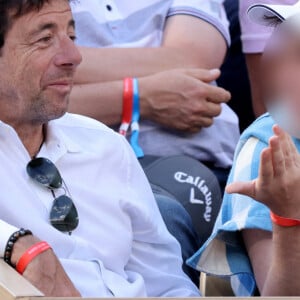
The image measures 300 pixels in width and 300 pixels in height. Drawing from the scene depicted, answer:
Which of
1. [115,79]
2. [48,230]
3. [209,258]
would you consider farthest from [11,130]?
[115,79]

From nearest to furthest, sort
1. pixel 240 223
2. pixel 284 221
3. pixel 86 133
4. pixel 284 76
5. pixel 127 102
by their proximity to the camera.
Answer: pixel 284 76, pixel 284 221, pixel 240 223, pixel 86 133, pixel 127 102

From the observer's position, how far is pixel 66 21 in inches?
70.1

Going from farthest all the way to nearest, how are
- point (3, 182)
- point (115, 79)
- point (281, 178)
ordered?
point (115, 79)
point (3, 182)
point (281, 178)

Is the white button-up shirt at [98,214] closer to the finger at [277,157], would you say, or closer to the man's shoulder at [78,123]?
the man's shoulder at [78,123]

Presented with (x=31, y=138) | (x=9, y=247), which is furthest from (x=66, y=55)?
(x=9, y=247)

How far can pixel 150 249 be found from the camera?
190 centimetres

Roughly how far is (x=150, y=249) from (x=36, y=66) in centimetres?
43

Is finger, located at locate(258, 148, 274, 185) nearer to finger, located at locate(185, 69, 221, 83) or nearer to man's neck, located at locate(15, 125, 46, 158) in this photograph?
man's neck, located at locate(15, 125, 46, 158)

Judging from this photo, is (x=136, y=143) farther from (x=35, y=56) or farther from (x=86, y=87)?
(x=35, y=56)

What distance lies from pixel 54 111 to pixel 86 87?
1.98 ft

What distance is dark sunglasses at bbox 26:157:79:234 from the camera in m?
1.68

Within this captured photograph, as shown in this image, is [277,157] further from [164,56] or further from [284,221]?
[164,56]

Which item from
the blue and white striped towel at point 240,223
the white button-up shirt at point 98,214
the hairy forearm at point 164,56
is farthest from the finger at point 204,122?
the blue and white striped towel at point 240,223

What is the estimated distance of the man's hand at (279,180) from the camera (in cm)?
135
